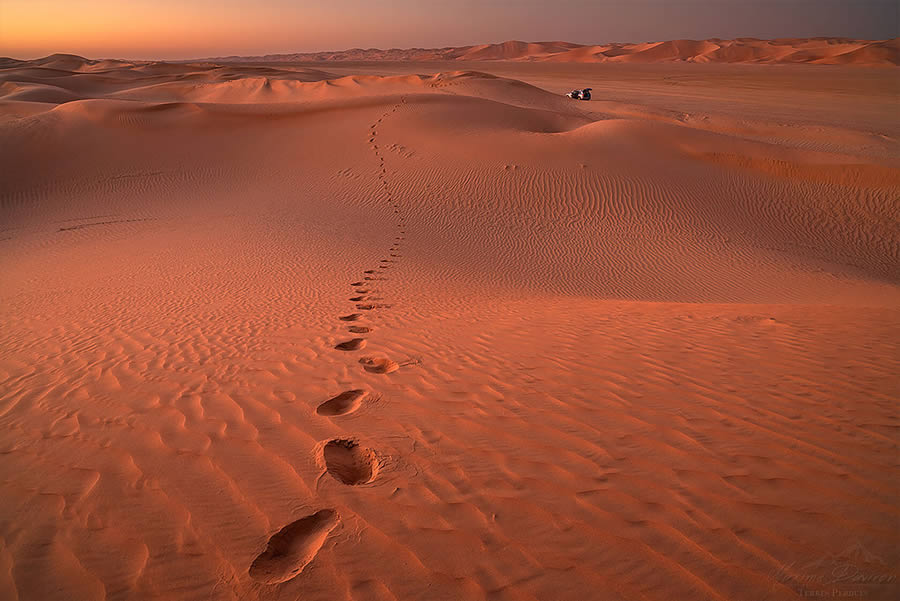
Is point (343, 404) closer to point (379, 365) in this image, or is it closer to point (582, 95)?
point (379, 365)

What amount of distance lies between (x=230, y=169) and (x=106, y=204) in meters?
3.54

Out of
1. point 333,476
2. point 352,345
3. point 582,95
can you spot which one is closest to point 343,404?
point 333,476

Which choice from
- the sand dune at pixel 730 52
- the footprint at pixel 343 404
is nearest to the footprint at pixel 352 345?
the footprint at pixel 343 404

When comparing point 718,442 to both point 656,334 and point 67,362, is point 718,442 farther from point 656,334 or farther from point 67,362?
point 67,362

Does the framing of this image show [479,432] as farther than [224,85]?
No

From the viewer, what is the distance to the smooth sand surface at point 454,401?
239cm

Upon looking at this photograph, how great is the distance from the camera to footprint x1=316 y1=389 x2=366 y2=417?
3.80 m

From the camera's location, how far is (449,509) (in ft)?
8.83

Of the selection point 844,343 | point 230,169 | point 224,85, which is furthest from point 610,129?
point 224,85

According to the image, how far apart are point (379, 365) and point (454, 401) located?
1.13 metres

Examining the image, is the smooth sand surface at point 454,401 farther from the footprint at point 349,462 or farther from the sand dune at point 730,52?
the sand dune at point 730,52

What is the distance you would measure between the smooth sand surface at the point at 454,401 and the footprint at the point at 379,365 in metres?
0.03

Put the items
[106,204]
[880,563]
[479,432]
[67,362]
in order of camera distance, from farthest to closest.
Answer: [106,204] < [67,362] < [479,432] < [880,563]

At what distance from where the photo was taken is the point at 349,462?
3.18 meters
